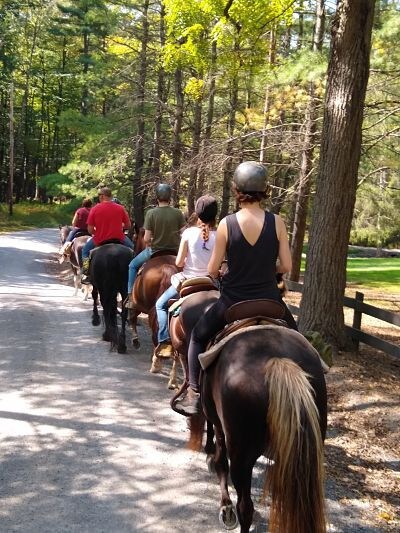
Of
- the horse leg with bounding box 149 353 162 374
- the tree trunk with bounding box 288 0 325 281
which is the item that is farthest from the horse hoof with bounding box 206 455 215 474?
the tree trunk with bounding box 288 0 325 281

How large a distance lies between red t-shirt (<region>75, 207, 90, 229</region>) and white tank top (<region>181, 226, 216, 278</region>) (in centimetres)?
871

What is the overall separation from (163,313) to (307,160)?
301 inches

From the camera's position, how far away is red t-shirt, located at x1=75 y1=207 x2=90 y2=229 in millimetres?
14026

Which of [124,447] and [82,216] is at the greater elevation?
[82,216]

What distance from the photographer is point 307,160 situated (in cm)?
1332

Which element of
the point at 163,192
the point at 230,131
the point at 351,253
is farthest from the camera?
the point at 351,253

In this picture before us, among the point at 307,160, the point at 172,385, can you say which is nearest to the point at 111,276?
the point at 172,385

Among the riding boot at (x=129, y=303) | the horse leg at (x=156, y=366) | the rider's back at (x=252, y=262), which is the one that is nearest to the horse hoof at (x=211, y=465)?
the rider's back at (x=252, y=262)

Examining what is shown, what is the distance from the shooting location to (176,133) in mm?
18906

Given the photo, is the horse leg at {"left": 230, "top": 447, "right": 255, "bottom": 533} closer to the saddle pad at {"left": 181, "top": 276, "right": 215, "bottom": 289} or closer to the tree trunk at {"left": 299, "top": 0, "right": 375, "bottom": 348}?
the saddle pad at {"left": 181, "top": 276, "right": 215, "bottom": 289}

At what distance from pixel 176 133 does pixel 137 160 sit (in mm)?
3286

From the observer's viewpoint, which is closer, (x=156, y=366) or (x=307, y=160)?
(x=156, y=366)

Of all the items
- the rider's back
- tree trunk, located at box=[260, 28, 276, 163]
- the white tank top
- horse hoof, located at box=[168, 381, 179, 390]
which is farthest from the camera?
tree trunk, located at box=[260, 28, 276, 163]

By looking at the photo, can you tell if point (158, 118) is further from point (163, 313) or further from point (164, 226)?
point (163, 313)
